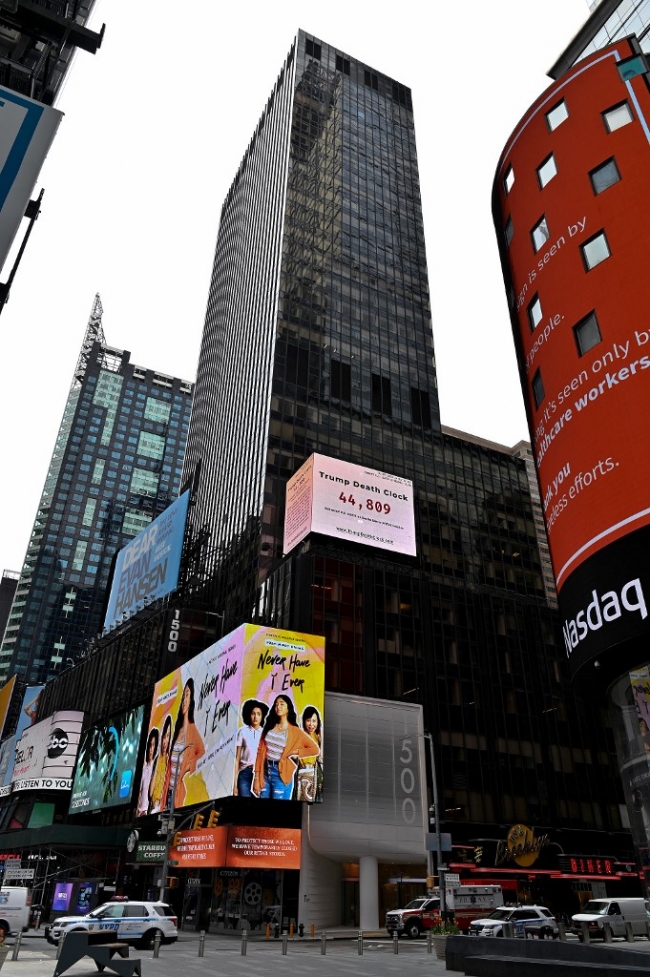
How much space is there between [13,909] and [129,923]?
6404 mm

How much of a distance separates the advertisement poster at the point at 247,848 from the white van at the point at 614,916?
62.5 feet

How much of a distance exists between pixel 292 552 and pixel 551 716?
31.7 metres

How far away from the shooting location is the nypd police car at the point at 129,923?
99.9ft

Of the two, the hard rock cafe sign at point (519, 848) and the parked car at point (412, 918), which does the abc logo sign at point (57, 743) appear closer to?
the hard rock cafe sign at point (519, 848)

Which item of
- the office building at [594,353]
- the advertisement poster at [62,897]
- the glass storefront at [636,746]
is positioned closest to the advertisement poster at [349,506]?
the advertisement poster at [62,897]

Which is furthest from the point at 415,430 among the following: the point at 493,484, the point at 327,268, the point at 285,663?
the point at 285,663

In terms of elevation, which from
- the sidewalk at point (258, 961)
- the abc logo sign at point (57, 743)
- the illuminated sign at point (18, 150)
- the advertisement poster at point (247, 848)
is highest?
the abc logo sign at point (57, 743)

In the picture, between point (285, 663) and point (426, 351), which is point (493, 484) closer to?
point (426, 351)

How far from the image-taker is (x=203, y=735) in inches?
2098

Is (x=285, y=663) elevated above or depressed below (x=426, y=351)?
below

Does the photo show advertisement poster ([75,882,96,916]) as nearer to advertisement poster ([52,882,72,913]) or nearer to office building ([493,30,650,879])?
advertisement poster ([52,882,72,913])

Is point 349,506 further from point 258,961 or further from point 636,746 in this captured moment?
point 636,746

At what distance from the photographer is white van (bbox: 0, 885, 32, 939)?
3234 centimetres

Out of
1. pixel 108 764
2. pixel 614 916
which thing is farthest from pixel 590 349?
pixel 108 764
